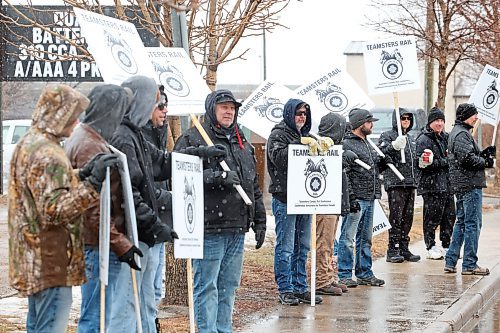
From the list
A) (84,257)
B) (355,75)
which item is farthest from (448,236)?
(355,75)

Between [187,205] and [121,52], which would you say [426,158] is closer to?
[187,205]

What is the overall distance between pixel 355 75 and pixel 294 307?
2253 inches

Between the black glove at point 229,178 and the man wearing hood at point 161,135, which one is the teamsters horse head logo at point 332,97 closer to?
the man wearing hood at point 161,135

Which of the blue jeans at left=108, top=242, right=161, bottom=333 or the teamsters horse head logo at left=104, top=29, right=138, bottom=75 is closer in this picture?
the blue jeans at left=108, top=242, right=161, bottom=333

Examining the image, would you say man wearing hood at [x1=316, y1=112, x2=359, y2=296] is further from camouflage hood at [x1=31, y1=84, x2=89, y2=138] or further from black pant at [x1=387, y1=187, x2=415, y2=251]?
camouflage hood at [x1=31, y1=84, x2=89, y2=138]

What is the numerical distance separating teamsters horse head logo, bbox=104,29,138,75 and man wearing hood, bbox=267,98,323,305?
2.50 m

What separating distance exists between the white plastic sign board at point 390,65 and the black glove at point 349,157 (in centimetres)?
147

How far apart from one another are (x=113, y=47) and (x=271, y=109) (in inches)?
143

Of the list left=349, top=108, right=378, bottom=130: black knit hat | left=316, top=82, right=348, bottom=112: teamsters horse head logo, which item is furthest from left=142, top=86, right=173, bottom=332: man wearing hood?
left=316, top=82, right=348, bottom=112: teamsters horse head logo

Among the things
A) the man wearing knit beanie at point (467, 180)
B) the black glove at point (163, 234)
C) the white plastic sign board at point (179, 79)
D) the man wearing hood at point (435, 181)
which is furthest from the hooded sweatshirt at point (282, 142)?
the man wearing hood at point (435, 181)

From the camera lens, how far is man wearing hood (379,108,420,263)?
12.6m

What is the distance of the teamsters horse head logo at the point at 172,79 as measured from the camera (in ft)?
25.9

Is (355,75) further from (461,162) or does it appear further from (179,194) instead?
(179,194)

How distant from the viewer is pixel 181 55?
823 cm
